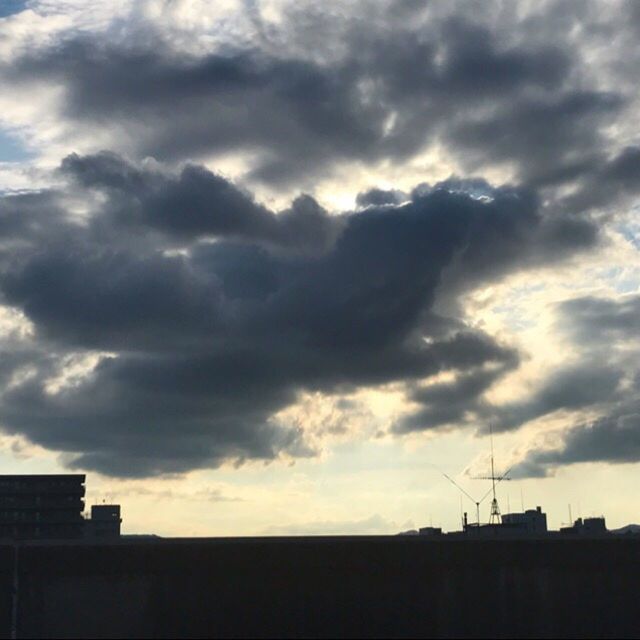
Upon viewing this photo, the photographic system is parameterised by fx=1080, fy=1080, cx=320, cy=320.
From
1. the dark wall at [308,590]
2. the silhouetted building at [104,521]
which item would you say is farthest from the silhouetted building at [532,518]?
the dark wall at [308,590]

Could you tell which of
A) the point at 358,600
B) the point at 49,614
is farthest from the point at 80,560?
the point at 358,600

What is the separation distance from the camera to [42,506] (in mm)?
153500

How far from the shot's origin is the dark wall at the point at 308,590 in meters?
58.6

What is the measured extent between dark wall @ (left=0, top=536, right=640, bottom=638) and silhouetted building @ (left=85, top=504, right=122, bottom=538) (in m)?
111

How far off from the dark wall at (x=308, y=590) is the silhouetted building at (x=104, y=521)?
11074cm

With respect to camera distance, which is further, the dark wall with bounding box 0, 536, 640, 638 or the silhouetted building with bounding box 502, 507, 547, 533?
the silhouetted building with bounding box 502, 507, 547, 533

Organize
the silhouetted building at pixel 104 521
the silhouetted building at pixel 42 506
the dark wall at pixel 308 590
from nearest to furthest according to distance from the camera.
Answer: the dark wall at pixel 308 590
the silhouetted building at pixel 42 506
the silhouetted building at pixel 104 521

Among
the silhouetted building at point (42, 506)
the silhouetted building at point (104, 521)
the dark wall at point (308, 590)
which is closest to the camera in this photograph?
the dark wall at point (308, 590)

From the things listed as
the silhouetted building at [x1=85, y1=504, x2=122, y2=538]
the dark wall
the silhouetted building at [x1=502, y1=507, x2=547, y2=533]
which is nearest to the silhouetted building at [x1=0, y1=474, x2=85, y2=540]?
the silhouetted building at [x1=85, y1=504, x2=122, y2=538]

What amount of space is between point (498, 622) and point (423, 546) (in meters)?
5.80

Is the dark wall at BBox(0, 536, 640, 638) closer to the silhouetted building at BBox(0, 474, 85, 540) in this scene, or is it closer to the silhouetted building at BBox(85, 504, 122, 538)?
the silhouetted building at BBox(0, 474, 85, 540)

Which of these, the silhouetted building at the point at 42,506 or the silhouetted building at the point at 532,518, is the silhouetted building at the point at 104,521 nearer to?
the silhouetted building at the point at 42,506

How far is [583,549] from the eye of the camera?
62406mm

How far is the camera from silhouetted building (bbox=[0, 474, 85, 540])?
151000 mm
